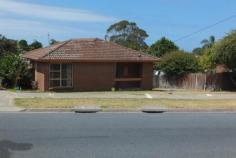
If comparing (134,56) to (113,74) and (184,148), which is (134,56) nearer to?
(113,74)

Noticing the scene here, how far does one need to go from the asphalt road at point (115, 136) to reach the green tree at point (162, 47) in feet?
183

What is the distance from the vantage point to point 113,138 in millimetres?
13125

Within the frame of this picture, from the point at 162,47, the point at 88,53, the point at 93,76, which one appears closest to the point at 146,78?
the point at 93,76

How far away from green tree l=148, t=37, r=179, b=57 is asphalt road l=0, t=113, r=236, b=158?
55.6 metres

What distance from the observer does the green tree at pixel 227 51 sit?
42.9 meters

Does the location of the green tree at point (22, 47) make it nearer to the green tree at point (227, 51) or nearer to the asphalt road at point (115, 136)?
the green tree at point (227, 51)

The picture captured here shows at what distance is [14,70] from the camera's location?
39.5m

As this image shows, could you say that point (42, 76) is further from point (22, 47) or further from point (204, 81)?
point (22, 47)

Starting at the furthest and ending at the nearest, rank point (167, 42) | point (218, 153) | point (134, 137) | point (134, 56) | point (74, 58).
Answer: point (167, 42)
point (134, 56)
point (74, 58)
point (134, 137)
point (218, 153)

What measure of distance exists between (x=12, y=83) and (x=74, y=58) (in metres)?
5.19

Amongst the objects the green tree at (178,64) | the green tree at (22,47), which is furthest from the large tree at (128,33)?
the green tree at (178,64)

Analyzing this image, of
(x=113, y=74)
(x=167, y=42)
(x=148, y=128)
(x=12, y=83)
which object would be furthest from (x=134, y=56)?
(x=167, y=42)

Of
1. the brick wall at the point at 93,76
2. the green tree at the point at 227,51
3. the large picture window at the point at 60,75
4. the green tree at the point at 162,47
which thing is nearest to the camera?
the large picture window at the point at 60,75

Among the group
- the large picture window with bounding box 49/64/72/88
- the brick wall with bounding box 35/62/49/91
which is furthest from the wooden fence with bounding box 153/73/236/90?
the brick wall with bounding box 35/62/49/91
